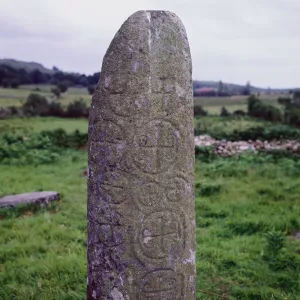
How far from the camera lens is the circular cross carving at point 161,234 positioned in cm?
345

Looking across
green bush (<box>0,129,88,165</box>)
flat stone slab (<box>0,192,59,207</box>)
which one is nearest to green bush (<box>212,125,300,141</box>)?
green bush (<box>0,129,88,165</box>)

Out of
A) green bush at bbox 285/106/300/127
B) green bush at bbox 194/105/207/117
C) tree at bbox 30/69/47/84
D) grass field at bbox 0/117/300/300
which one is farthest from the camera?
tree at bbox 30/69/47/84

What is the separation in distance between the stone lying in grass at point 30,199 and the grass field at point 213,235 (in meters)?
0.21

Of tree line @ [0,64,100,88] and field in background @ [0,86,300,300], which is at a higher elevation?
tree line @ [0,64,100,88]

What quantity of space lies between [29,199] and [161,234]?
5.03m

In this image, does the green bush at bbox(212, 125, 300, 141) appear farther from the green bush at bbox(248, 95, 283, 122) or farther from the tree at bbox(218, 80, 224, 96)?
the tree at bbox(218, 80, 224, 96)

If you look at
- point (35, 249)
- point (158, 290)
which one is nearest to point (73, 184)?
point (35, 249)

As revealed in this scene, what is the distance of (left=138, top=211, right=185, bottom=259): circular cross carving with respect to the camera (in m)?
3.45

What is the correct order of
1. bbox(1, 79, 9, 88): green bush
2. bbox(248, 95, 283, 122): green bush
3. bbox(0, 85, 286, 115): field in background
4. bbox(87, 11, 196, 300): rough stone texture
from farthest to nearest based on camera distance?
1. bbox(1, 79, 9, 88): green bush
2. bbox(0, 85, 286, 115): field in background
3. bbox(248, 95, 283, 122): green bush
4. bbox(87, 11, 196, 300): rough stone texture

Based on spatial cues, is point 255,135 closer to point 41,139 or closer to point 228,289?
point 41,139

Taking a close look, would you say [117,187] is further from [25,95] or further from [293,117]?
[25,95]

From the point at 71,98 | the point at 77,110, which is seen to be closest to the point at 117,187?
the point at 77,110

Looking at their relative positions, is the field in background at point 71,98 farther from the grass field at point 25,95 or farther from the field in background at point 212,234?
the field in background at point 212,234

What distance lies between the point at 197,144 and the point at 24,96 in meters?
13.1
